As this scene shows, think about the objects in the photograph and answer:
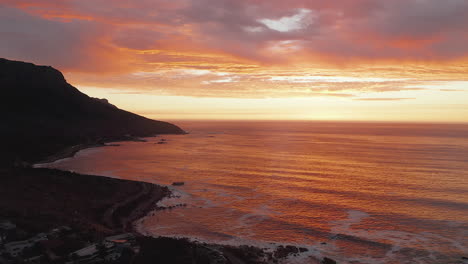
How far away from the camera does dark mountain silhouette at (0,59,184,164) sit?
4082 inches

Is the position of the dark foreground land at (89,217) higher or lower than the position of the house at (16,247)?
lower

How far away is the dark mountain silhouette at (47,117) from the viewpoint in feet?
340

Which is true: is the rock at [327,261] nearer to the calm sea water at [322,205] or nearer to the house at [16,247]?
the calm sea water at [322,205]

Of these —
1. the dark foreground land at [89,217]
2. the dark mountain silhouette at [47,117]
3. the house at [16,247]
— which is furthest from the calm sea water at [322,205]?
the dark mountain silhouette at [47,117]

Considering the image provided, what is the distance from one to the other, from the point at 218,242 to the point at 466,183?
178 ft

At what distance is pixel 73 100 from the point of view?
169875 millimetres

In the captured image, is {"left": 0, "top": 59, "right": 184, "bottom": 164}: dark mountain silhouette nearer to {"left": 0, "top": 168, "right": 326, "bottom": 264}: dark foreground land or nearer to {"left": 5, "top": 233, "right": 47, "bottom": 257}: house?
{"left": 0, "top": 168, "right": 326, "bottom": 264}: dark foreground land

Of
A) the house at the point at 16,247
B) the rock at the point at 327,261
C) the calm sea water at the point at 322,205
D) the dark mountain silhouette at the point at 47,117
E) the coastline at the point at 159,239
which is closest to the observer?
the house at the point at 16,247

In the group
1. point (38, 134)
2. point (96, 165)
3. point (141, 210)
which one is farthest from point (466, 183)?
point (38, 134)

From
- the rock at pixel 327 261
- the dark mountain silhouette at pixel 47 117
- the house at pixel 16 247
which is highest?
the dark mountain silhouette at pixel 47 117

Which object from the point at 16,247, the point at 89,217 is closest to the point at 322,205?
the point at 89,217

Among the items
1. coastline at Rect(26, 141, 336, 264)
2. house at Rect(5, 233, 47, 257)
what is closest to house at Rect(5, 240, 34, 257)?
house at Rect(5, 233, 47, 257)

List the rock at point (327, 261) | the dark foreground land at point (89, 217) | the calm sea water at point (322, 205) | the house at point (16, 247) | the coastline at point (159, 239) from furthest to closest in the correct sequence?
the calm sea water at point (322, 205), the rock at point (327, 261), the coastline at point (159, 239), the dark foreground land at point (89, 217), the house at point (16, 247)

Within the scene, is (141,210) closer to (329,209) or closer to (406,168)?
(329,209)
